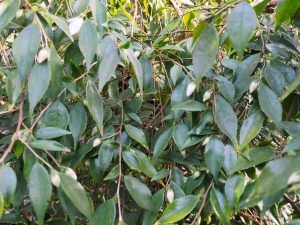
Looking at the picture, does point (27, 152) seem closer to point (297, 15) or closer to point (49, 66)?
point (49, 66)

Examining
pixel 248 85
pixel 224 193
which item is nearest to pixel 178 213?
pixel 224 193

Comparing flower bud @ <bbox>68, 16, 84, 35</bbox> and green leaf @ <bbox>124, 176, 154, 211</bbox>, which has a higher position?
flower bud @ <bbox>68, 16, 84, 35</bbox>

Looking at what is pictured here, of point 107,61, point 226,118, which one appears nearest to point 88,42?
point 107,61

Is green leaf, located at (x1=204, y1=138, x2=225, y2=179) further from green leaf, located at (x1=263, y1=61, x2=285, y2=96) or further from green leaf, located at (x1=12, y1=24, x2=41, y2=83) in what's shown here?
green leaf, located at (x1=12, y1=24, x2=41, y2=83)

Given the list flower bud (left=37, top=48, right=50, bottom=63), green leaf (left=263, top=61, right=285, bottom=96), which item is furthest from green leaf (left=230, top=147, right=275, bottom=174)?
flower bud (left=37, top=48, right=50, bottom=63)

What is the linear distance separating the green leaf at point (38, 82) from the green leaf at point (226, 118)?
269 mm

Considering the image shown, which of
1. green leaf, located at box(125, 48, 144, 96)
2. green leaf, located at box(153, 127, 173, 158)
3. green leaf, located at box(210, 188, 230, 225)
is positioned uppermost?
green leaf, located at box(125, 48, 144, 96)

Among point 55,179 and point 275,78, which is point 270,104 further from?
point 55,179

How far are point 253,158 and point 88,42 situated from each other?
0.30 metres

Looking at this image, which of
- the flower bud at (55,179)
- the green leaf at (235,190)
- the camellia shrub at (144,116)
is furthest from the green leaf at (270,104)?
the flower bud at (55,179)

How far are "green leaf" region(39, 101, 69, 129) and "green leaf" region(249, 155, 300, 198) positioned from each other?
36 centimetres

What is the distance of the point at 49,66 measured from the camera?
58cm

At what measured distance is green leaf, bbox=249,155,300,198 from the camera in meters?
0.37

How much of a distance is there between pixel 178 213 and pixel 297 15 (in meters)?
0.35
